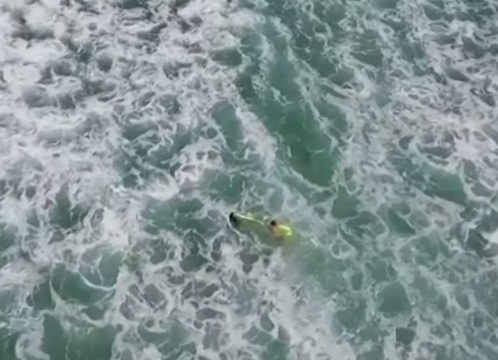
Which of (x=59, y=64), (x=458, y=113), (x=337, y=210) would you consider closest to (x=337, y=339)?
(x=337, y=210)

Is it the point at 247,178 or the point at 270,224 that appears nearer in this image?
the point at 270,224

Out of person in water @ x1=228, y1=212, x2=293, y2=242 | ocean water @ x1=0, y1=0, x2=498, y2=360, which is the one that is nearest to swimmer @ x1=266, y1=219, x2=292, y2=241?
person in water @ x1=228, y1=212, x2=293, y2=242

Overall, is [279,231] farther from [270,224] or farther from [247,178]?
[247,178]

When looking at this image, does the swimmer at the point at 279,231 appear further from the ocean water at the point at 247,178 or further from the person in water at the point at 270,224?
the ocean water at the point at 247,178

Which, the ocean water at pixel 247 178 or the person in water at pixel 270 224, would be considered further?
the person in water at pixel 270 224

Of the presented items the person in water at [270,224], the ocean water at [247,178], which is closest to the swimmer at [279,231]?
the person in water at [270,224]

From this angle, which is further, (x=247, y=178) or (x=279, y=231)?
(x=247, y=178)

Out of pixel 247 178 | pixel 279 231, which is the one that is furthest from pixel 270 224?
pixel 247 178

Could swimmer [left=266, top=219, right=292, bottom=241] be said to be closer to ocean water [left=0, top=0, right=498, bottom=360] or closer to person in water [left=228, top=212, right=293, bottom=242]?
person in water [left=228, top=212, right=293, bottom=242]
